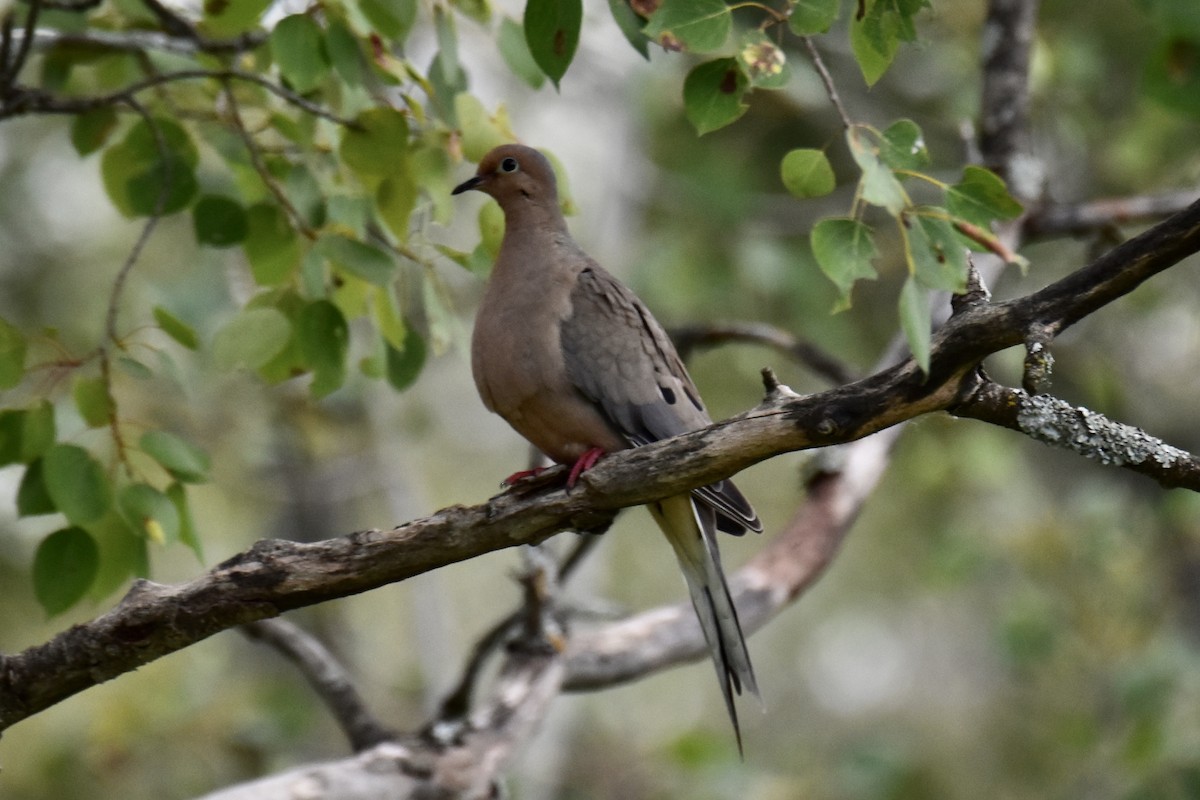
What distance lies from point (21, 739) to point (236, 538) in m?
2.12

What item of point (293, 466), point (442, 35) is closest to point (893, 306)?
point (293, 466)

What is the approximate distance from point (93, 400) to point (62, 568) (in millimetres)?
410

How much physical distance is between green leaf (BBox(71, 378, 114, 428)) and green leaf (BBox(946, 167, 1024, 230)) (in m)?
1.99

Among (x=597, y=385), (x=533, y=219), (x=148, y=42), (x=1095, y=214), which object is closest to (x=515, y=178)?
(x=533, y=219)

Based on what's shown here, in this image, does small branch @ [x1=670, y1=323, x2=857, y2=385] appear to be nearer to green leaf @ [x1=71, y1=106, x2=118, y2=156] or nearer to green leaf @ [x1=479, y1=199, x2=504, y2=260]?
green leaf @ [x1=479, y1=199, x2=504, y2=260]

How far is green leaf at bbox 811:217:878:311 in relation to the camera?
2537mm

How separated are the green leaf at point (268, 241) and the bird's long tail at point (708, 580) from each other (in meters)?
1.22

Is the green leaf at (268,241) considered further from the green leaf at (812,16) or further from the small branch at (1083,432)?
the small branch at (1083,432)

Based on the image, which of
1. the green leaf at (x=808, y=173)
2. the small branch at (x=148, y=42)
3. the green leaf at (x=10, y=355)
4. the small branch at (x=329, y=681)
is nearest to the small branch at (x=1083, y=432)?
the green leaf at (x=808, y=173)

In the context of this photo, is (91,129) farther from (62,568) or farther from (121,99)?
(62,568)

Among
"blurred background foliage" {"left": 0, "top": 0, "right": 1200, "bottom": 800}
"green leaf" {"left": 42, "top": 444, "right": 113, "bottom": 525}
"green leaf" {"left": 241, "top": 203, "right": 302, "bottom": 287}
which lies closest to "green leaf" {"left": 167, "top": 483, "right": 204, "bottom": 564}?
"green leaf" {"left": 42, "top": 444, "right": 113, "bottom": 525}

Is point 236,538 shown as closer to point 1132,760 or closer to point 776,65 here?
point 1132,760

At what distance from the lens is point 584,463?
333 centimetres

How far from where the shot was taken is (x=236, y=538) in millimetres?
8898
